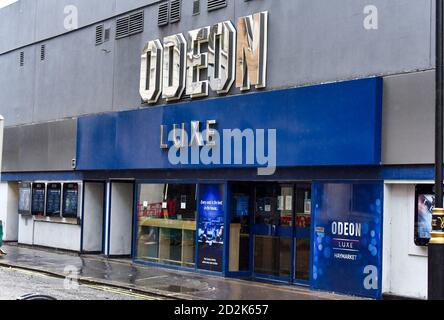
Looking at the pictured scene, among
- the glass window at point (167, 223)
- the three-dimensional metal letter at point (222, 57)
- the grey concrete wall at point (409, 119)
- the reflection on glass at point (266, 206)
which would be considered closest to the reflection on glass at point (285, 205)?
the reflection on glass at point (266, 206)

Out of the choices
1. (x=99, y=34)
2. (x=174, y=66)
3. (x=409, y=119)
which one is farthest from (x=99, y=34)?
(x=409, y=119)

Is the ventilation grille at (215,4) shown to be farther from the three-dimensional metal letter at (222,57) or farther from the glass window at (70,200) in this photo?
the glass window at (70,200)

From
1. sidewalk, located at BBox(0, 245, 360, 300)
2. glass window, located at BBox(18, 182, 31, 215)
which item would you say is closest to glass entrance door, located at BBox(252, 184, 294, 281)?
sidewalk, located at BBox(0, 245, 360, 300)

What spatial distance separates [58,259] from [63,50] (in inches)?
290

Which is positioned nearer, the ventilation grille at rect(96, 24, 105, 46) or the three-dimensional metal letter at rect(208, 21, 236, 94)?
the three-dimensional metal letter at rect(208, 21, 236, 94)

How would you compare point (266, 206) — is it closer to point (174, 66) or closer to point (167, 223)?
point (167, 223)

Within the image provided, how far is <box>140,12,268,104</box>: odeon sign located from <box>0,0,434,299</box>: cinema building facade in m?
0.04

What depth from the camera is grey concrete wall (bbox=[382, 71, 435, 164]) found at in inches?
477

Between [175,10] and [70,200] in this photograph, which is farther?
[70,200]

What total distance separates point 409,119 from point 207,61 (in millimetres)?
6182

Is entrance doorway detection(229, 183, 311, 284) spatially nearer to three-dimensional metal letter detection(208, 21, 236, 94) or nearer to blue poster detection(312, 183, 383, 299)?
blue poster detection(312, 183, 383, 299)

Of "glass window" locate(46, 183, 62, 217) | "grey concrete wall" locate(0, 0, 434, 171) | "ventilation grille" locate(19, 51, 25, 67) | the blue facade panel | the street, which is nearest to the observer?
"grey concrete wall" locate(0, 0, 434, 171)

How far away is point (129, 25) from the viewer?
20.3 meters

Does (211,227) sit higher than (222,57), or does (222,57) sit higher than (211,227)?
(222,57)
